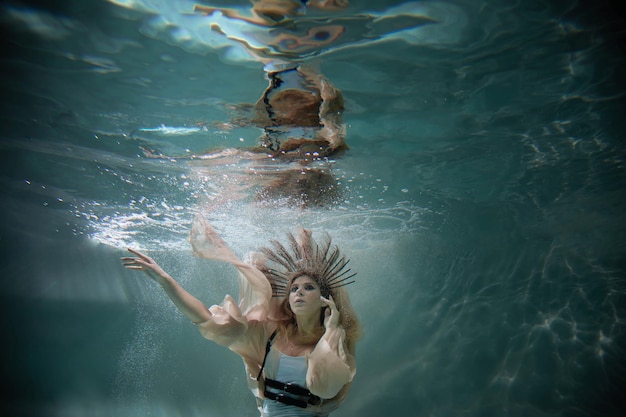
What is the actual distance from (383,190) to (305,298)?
33.1 feet

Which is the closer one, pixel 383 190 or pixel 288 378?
pixel 288 378

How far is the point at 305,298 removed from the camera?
4.02 m

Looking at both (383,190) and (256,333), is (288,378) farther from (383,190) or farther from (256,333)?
(383,190)

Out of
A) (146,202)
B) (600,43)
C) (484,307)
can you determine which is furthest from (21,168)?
(484,307)

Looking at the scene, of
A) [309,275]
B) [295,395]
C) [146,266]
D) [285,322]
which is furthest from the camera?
[285,322]

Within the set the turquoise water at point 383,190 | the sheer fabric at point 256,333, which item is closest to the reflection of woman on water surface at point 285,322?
the sheer fabric at point 256,333

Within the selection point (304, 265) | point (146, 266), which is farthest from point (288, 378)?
point (146, 266)

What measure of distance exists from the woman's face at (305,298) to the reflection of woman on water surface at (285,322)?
1cm

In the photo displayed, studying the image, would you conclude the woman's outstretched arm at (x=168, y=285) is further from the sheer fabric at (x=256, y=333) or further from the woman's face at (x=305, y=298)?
the woman's face at (x=305, y=298)

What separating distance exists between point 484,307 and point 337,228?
8.38m

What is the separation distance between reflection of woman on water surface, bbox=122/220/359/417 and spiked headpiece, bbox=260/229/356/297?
0.01 metres

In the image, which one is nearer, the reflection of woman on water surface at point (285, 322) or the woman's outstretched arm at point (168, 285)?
the woman's outstretched arm at point (168, 285)

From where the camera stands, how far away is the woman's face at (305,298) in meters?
4.02

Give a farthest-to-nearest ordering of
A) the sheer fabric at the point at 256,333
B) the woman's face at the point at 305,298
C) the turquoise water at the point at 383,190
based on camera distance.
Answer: the turquoise water at the point at 383,190 < the woman's face at the point at 305,298 < the sheer fabric at the point at 256,333
